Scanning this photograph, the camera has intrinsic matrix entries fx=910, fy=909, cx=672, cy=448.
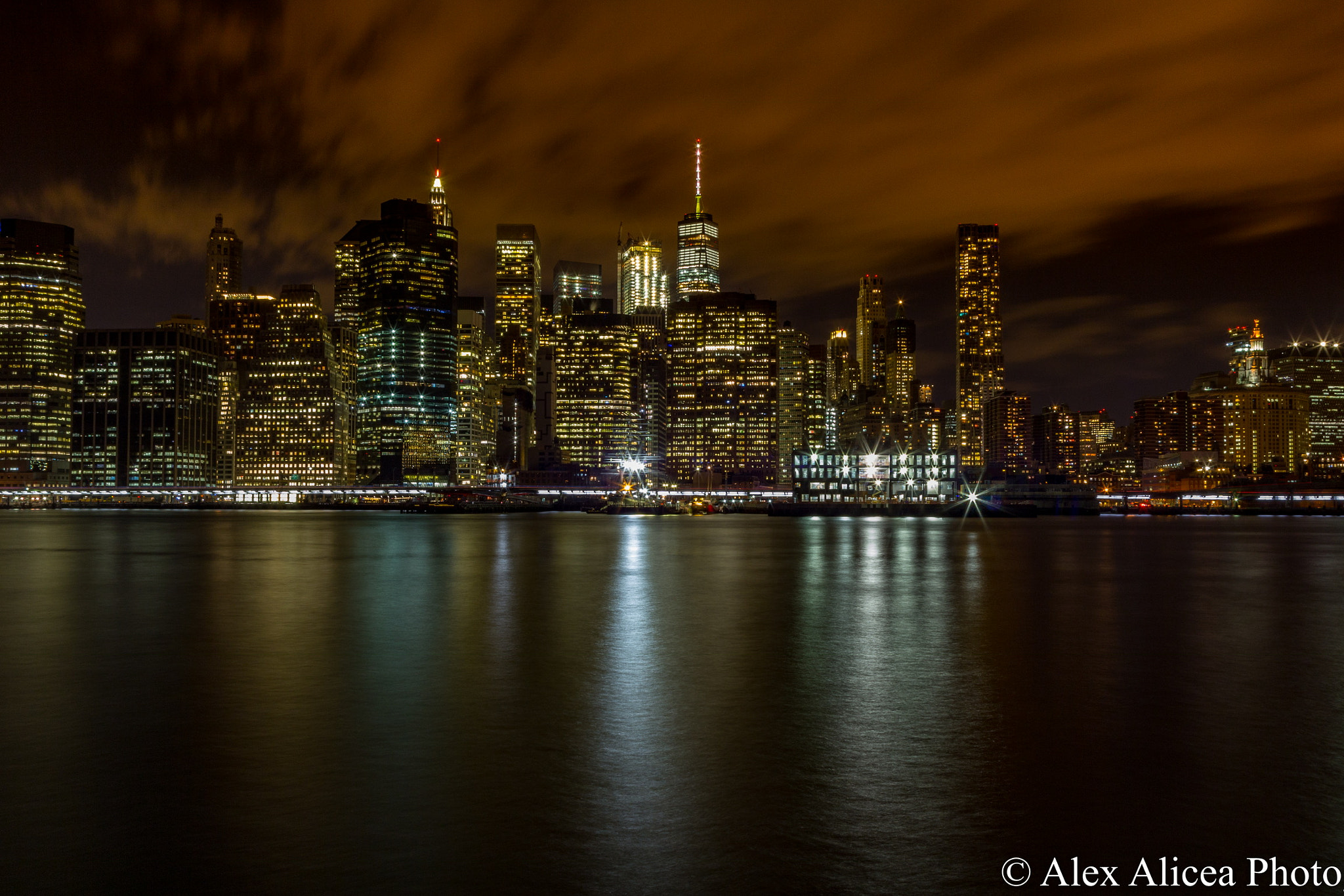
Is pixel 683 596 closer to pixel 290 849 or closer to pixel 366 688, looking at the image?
pixel 366 688

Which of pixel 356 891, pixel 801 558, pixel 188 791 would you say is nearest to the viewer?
pixel 356 891

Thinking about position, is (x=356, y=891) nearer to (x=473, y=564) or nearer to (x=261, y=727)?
(x=261, y=727)

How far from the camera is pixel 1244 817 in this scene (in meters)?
12.1

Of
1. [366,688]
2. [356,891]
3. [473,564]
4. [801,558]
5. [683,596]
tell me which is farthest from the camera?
[801,558]

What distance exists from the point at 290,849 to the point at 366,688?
9.90m

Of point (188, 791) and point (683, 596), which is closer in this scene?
point (188, 791)

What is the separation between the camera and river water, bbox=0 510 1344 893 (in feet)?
35.3

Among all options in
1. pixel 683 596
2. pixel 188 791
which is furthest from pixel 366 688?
pixel 683 596

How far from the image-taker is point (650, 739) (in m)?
16.2

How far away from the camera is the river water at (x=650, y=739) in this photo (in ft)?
35.3

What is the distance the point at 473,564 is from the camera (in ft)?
189

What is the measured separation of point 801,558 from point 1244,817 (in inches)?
2083

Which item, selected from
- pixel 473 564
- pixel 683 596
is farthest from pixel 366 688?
pixel 473 564

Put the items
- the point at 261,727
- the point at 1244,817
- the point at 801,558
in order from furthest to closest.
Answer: the point at 801,558, the point at 261,727, the point at 1244,817
